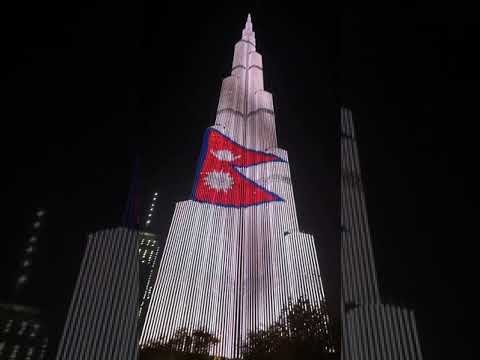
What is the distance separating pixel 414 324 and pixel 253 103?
44582 mm

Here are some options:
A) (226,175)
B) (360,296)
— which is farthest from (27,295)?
(226,175)

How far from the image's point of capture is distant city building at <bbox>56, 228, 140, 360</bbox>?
1129 cm

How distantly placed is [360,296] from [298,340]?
921cm

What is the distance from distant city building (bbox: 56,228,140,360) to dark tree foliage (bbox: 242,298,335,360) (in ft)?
39.4

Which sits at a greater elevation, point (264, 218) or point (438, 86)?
point (264, 218)

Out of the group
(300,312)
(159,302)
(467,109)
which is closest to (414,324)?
(467,109)

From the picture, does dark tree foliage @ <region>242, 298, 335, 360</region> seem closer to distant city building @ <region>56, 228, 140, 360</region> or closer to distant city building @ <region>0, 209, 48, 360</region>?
distant city building @ <region>56, 228, 140, 360</region>

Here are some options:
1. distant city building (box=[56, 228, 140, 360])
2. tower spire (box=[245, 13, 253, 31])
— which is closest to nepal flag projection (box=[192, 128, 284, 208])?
tower spire (box=[245, 13, 253, 31])

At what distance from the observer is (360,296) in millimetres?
13867

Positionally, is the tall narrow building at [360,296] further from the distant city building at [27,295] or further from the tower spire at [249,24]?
the tower spire at [249,24]

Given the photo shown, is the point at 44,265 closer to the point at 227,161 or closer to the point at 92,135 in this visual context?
the point at 92,135

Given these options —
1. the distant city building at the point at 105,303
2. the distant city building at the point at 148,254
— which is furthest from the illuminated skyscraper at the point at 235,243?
the distant city building at the point at 148,254

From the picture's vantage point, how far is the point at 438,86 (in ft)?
39.5

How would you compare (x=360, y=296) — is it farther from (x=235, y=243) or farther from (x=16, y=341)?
(x=235, y=243)
